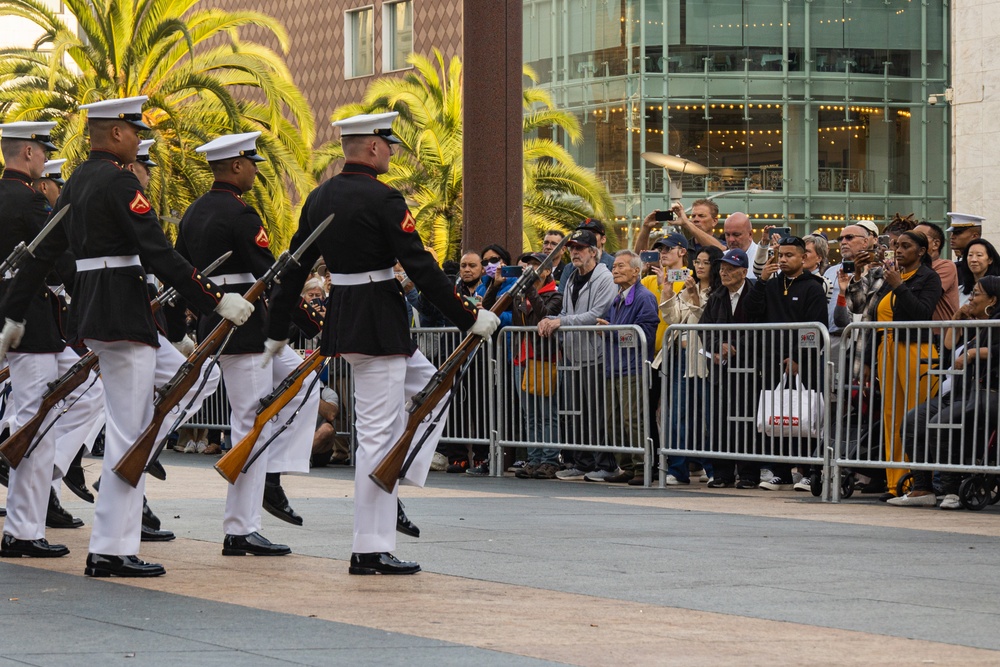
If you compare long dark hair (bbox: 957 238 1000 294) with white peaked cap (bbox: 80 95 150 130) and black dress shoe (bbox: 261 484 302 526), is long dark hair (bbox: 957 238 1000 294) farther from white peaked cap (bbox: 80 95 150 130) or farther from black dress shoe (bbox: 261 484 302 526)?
white peaked cap (bbox: 80 95 150 130)

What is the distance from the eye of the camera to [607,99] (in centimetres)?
4434

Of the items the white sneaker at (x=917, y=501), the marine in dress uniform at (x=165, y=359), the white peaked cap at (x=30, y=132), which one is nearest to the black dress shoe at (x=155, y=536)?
the marine in dress uniform at (x=165, y=359)

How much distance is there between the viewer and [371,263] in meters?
8.12

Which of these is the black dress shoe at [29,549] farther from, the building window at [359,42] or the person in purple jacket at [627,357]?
the building window at [359,42]

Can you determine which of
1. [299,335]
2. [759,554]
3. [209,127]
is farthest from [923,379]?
[209,127]

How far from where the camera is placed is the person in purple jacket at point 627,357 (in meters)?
13.6

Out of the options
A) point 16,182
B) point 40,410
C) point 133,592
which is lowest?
point 133,592

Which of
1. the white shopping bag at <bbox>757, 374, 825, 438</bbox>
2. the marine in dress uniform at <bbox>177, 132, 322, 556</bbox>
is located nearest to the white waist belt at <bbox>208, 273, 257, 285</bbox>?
the marine in dress uniform at <bbox>177, 132, 322, 556</bbox>

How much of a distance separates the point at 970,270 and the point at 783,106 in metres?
31.2

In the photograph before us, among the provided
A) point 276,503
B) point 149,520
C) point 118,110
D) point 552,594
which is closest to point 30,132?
point 118,110

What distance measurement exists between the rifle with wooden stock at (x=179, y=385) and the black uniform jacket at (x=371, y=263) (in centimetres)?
14

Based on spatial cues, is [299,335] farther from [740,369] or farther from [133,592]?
[133,592]

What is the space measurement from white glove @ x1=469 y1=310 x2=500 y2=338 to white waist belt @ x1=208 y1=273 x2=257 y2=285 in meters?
1.47

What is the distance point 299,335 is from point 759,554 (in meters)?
10.1
